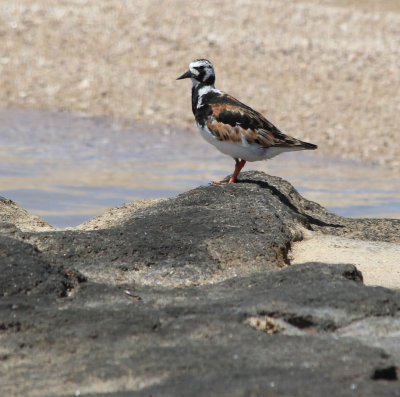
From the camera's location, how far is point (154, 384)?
156 inches

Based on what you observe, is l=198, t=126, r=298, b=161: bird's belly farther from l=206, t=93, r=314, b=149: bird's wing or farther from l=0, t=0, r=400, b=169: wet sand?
l=0, t=0, r=400, b=169: wet sand

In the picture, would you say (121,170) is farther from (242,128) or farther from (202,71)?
(242,128)

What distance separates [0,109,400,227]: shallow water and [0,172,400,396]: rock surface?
13.2 feet

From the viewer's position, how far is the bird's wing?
8406 millimetres

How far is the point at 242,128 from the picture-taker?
842 cm

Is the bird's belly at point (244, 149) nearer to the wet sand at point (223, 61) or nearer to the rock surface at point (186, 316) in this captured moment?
the rock surface at point (186, 316)

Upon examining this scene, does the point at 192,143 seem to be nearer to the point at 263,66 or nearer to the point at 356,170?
the point at 356,170

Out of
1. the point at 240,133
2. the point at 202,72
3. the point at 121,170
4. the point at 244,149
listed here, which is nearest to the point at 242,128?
the point at 240,133

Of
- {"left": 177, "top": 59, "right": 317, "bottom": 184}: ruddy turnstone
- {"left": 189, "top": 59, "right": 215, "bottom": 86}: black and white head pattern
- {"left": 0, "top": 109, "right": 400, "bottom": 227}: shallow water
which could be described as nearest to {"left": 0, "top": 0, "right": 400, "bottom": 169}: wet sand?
{"left": 0, "top": 109, "right": 400, "bottom": 227}: shallow water

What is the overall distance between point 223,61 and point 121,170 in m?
6.74

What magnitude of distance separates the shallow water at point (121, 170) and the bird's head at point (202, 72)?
2461mm

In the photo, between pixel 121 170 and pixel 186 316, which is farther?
pixel 121 170

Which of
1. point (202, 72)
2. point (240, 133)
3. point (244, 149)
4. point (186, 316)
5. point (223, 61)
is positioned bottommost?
point (186, 316)

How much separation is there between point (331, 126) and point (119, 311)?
40.0ft
